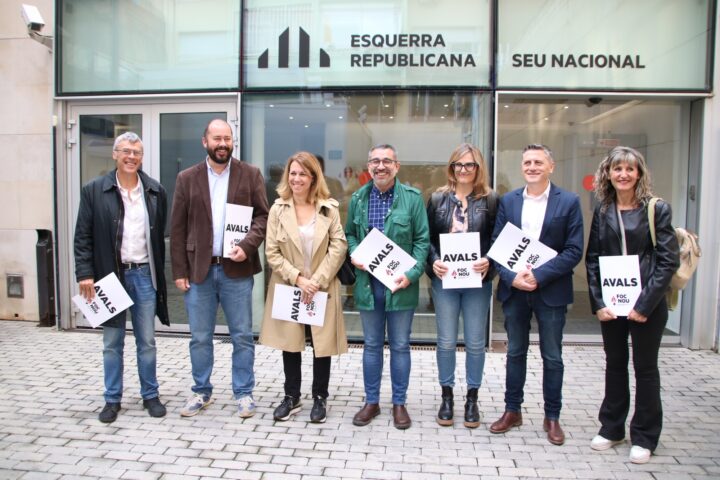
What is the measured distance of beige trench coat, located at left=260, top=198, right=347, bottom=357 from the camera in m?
4.19

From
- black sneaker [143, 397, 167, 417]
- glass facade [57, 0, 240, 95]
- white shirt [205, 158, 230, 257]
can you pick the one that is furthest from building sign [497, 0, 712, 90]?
black sneaker [143, 397, 167, 417]

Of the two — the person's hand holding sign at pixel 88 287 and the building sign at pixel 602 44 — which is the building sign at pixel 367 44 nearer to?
the building sign at pixel 602 44

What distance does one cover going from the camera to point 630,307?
370 centimetres

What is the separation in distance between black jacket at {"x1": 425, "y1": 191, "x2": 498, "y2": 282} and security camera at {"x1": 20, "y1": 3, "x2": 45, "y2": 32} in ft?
17.6

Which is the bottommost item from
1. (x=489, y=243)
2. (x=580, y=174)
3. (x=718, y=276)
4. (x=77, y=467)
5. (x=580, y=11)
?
(x=77, y=467)

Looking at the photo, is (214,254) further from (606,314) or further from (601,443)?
(601,443)

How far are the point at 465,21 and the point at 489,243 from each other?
3.28 m

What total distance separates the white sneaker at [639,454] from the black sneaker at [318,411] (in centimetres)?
213

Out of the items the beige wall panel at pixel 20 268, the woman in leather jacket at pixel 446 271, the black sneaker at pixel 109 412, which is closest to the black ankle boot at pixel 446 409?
the woman in leather jacket at pixel 446 271

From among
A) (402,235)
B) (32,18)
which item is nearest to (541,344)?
(402,235)

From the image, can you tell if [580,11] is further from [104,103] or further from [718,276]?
[104,103]

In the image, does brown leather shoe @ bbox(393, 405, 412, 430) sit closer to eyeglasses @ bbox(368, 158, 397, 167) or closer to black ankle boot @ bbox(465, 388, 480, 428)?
black ankle boot @ bbox(465, 388, 480, 428)

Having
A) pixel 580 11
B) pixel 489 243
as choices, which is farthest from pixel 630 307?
pixel 580 11

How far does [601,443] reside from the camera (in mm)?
3904
